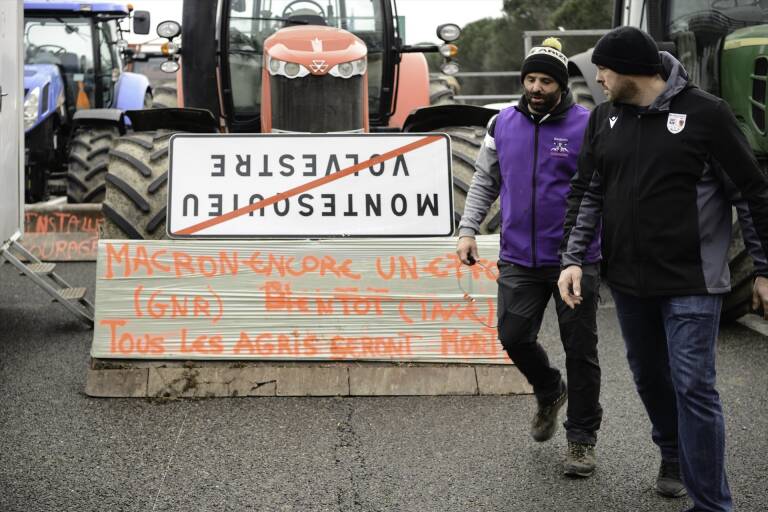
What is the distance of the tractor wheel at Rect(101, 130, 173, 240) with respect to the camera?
7.30 m

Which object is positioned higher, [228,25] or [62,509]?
[228,25]

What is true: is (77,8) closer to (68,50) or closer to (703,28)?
(68,50)

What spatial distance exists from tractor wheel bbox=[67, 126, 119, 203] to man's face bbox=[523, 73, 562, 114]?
7.86 meters

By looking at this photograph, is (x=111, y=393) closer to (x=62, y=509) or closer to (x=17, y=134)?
(x=62, y=509)

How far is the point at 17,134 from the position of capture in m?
8.62

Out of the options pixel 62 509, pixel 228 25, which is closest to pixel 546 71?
pixel 62 509

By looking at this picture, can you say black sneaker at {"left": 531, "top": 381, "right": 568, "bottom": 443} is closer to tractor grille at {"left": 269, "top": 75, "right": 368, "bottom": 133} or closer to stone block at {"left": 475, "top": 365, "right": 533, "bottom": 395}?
stone block at {"left": 475, "top": 365, "right": 533, "bottom": 395}

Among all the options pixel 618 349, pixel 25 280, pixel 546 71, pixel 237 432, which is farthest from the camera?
pixel 25 280

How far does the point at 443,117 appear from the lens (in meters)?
8.77

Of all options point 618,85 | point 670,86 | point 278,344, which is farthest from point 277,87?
point 670,86

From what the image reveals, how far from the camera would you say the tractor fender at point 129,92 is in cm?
1630

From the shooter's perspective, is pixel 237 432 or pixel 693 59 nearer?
pixel 237 432

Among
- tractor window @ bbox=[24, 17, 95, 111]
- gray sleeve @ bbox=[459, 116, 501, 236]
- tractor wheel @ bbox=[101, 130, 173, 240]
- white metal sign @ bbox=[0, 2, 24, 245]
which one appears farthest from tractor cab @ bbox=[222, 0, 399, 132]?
tractor window @ bbox=[24, 17, 95, 111]

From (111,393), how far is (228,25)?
3.67 metres
